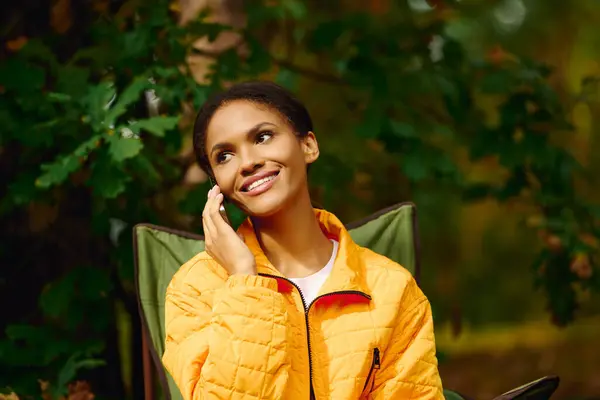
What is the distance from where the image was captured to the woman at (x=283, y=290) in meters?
1.32

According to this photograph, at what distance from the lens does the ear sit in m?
1.49

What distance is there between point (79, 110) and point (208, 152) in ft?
2.09

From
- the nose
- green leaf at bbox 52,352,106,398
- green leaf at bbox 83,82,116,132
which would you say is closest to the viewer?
the nose

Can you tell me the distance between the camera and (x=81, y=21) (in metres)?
2.49

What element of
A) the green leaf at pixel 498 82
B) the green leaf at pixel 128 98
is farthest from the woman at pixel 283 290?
the green leaf at pixel 498 82

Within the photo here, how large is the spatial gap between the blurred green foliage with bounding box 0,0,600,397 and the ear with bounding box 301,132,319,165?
0.48 m

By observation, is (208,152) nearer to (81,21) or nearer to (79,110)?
(79,110)

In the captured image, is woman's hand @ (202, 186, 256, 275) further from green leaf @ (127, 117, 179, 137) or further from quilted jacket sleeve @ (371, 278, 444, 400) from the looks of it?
green leaf @ (127, 117, 179, 137)

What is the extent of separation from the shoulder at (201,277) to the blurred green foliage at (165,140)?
430 millimetres

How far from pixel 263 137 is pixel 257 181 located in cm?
8

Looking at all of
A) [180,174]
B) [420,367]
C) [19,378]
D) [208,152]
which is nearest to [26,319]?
[19,378]

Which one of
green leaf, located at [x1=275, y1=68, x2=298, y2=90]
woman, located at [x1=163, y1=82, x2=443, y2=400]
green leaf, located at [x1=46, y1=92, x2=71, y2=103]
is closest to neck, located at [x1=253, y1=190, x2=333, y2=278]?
woman, located at [x1=163, y1=82, x2=443, y2=400]

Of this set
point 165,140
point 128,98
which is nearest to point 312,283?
point 128,98

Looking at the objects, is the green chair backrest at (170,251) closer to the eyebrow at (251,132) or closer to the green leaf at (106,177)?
the green leaf at (106,177)
